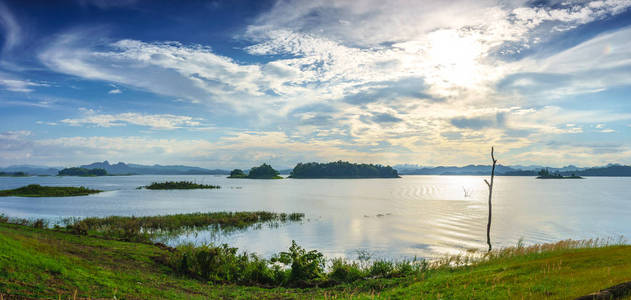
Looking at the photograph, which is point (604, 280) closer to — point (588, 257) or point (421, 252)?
point (588, 257)

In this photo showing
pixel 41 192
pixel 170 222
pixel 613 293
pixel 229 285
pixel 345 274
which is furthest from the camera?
pixel 41 192

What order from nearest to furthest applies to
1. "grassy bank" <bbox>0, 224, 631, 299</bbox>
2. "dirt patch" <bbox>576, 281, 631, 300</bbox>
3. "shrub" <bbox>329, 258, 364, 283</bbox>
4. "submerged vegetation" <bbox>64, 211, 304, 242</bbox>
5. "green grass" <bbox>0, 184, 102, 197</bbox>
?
"dirt patch" <bbox>576, 281, 631, 300</bbox> < "grassy bank" <bbox>0, 224, 631, 299</bbox> < "shrub" <bbox>329, 258, 364, 283</bbox> < "submerged vegetation" <bbox>64, 211, 304, 242</bbox> < "green grass" <bbox>0, 184, 102, 197</bbox>

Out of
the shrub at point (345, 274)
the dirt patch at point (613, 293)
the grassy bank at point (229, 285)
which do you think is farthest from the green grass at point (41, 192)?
the dirt patch at point (613, 293)

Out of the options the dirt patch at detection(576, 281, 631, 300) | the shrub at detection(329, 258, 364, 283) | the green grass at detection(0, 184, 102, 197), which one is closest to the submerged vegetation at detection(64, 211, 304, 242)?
the shrub at detection(329, 258, 364, 283)

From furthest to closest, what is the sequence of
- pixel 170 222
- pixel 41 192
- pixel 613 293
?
pixel 41 192, pixel 170 222, pixel 613 293

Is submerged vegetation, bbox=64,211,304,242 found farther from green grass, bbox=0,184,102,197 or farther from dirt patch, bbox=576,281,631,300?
green grass, bbox=0,184,102,197

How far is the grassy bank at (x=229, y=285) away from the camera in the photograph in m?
11.2

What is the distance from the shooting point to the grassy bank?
11.2 meters

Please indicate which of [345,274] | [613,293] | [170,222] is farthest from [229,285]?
[170,222]

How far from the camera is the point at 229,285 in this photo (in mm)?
17406

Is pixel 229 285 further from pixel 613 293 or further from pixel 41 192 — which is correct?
pixel 41 192

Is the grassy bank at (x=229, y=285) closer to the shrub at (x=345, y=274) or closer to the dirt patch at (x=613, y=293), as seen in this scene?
the shrub at (x=345, y=274)

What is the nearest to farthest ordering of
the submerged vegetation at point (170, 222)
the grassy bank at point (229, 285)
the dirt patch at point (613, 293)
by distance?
the dirt patch at point (613, 293), the grassy bank at point (229, 285), the submerged vegetation at point (170, 222)

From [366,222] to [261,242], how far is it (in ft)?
72.6
